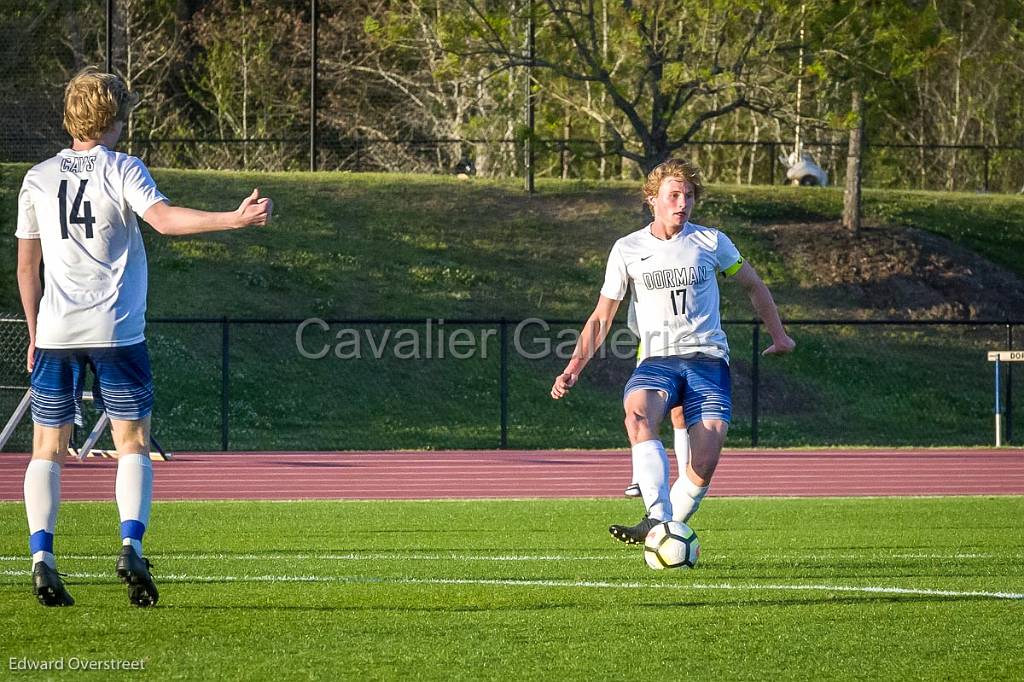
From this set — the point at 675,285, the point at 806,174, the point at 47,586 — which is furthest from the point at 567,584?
the point at 806,174

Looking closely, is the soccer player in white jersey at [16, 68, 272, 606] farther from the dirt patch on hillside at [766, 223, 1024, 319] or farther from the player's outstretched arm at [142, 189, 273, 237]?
the dirt patch on hillside at [766, 223, 1024, 319]

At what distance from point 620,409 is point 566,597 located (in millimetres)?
16941

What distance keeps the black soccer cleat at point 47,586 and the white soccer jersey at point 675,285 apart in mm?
3088

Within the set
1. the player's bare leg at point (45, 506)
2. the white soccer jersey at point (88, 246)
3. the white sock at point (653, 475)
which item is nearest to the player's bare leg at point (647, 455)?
the white sock at point (653, 475)

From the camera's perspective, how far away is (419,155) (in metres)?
36.9

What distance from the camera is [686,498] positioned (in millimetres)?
8062

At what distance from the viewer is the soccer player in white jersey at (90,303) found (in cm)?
637

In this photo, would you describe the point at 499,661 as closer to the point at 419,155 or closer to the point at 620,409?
the point at 620,409

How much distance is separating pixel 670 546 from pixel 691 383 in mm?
1037

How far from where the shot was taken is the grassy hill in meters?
22.7

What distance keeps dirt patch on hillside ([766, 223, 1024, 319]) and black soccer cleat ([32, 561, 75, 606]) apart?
2369 cm

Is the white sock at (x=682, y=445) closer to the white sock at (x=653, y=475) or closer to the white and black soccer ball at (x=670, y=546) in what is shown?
the white sock at (x=653, y=475)

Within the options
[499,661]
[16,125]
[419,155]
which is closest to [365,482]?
[499,661]

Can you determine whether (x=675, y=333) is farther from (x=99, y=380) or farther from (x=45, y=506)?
(x=45, y=506)
